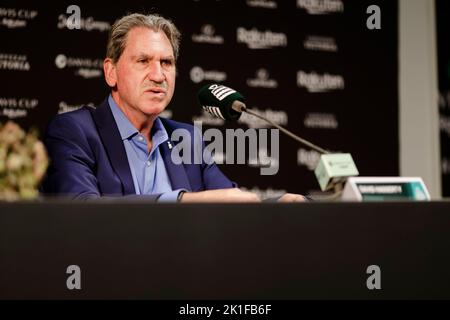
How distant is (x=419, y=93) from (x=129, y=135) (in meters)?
1.88

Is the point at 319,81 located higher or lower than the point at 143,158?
higher

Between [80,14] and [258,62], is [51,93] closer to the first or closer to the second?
[80,14]

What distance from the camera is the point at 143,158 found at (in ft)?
7.45

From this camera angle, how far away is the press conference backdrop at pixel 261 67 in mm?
2775

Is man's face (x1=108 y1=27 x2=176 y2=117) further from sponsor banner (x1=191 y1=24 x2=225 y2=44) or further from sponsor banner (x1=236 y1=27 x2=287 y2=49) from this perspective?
sponsor banner (x1=236 y1=27 x2=287 y2=49)

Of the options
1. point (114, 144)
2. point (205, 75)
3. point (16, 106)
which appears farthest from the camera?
point (205, 75)

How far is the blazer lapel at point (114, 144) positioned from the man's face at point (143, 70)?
111 mm

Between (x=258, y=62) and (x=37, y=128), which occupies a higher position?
(x=258, y=62)

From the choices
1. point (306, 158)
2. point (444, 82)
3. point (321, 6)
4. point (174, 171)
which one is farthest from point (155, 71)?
point (444, 82)

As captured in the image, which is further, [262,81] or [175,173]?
[262,81]

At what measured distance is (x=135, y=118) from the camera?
93.1 inches

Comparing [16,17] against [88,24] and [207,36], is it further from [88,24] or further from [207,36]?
[207,36]

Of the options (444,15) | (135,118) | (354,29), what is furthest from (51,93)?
(444,15)
